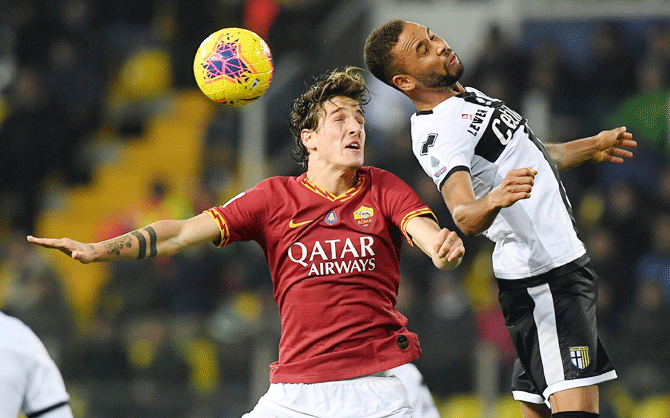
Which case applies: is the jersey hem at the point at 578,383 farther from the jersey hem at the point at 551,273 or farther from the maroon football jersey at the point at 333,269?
the maroon football jersey at the point at 333,269

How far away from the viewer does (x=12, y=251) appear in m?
11.1

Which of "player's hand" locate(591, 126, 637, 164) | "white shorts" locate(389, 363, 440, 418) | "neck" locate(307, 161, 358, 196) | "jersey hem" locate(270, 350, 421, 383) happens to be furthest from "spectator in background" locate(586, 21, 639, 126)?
"jersey hem" locate(270, 350, 421, 383)

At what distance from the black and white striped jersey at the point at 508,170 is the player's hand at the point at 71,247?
1596 mm

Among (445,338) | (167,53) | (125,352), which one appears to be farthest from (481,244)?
(167,53)

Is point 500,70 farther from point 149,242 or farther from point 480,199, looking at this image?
Result: point 149,242

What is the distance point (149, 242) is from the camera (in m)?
4.34

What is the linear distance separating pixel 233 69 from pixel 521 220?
5.38 feet

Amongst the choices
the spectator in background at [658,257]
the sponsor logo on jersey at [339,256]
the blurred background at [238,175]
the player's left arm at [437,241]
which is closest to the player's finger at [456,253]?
the player's left arm at [437,241]

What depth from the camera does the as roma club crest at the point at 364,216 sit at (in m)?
4.46

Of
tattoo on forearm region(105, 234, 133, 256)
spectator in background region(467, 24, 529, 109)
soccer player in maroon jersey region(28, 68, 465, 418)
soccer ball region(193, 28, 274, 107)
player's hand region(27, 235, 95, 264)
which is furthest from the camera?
spectator in background region(467, 24, 529, 109)

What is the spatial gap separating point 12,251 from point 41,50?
10.2 feet

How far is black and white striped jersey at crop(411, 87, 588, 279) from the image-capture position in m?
4.54

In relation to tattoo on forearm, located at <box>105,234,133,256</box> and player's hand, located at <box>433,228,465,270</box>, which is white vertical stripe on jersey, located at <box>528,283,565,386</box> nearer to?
player's hand, located at <box>433,228,465,270</box>

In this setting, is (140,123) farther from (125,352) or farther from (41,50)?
(125,352)
